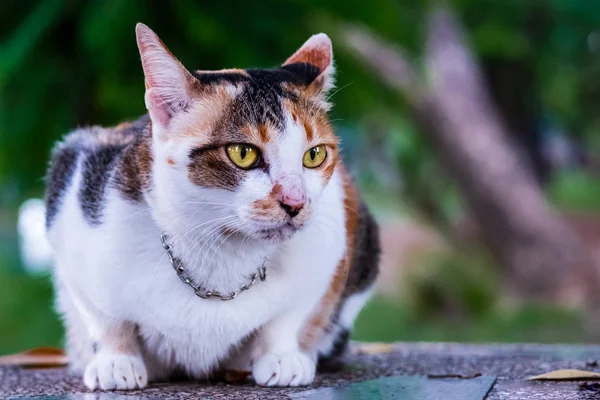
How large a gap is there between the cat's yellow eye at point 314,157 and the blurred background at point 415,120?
1.00 m

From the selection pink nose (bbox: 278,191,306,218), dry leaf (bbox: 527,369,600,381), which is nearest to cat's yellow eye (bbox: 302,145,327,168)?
pink nose (bbox: 278,191,306,218)

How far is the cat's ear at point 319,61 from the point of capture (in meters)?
1.96

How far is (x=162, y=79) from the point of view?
5.71ft

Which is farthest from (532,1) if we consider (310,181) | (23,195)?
(310,181)

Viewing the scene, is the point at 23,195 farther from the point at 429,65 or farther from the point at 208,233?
the point at 429,65

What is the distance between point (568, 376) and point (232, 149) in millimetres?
1006

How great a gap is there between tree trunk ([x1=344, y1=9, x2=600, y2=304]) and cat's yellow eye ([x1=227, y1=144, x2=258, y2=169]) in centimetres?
506

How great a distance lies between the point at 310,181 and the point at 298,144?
0.09m

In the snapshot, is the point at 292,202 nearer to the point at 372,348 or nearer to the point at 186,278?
the point at 186,278

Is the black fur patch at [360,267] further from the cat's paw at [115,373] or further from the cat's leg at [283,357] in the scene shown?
the cat's paw at [115,373]

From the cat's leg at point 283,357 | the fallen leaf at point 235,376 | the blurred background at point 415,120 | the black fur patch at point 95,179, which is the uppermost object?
the blurred background at point 415,120

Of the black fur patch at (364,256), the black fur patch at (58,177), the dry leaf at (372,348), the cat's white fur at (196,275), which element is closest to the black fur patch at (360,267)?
the black fur patch at (364,256)

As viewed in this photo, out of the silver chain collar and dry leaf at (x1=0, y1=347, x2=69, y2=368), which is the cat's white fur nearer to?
the silver chain collar

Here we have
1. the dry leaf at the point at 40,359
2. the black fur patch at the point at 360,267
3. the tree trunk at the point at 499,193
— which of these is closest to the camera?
the black fur patch at the point at 360,267
